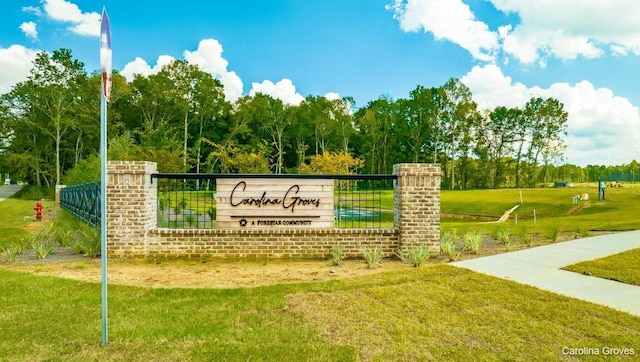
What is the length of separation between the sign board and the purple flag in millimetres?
5154

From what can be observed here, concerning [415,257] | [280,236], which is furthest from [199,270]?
[415,257]

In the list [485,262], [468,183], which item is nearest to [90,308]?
[485,262]

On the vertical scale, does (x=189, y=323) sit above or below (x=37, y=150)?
below

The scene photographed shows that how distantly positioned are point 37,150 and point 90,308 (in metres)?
51.7

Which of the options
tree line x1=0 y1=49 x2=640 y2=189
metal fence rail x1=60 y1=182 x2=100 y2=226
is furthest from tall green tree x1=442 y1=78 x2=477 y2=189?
metal fence rail x1=60 y1=182 x2=100 y2=226

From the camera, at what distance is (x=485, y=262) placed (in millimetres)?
7613

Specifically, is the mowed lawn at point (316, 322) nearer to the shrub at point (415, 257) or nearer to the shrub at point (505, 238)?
the shrub at point (415, 257)

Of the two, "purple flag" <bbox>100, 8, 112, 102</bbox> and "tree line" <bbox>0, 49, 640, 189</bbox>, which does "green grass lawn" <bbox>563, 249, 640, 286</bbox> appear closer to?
"purple flag" <bbox>100, 8, 112, 102</bbox>

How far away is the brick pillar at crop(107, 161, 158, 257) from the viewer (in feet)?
28.5

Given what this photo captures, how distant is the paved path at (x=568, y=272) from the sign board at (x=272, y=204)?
302 cm

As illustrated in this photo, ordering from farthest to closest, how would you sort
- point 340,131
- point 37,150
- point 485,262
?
point 340,131
point 37,150
point 485,262

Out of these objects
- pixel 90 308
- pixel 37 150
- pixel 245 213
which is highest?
pixel 37 150

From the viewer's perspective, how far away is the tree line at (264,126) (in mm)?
46219

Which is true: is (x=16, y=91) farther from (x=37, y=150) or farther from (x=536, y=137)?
(x=536, y=137)
